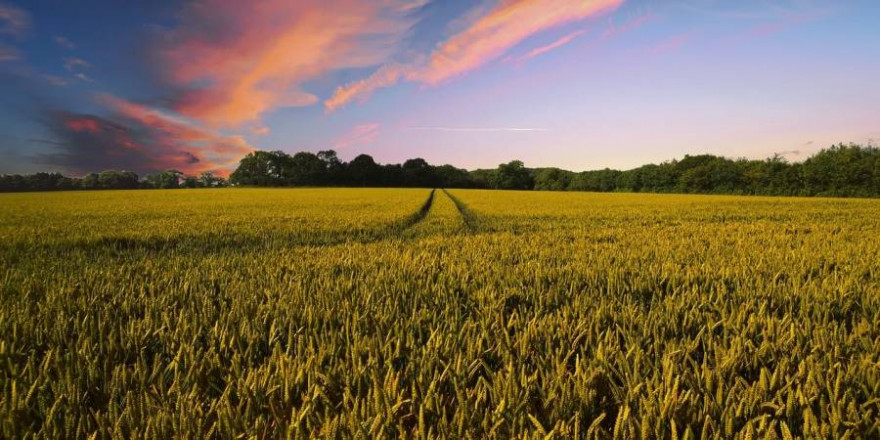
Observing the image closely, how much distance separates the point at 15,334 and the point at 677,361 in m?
3.65

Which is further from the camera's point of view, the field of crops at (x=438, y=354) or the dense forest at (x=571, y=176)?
the dense forest at (x=571, y=176)

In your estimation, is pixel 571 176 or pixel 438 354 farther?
pixel 571 176

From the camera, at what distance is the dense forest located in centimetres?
7412

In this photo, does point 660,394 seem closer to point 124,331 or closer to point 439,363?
point 439,363

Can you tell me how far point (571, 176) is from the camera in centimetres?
13312

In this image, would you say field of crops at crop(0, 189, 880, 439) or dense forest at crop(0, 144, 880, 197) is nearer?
field of crops at crop(0, 189, 880, 439)

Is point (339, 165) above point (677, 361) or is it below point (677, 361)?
above

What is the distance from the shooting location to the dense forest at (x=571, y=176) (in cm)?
7412

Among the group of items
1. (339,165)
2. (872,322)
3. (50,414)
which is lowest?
(872,322)

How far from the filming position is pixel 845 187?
7044cm

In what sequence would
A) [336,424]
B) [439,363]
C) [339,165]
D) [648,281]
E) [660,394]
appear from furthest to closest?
1. [339,165]
2. [648,281]
3. [439,363]
4. [660,394]
5. [336,424]

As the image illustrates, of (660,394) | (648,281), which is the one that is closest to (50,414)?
(660,394)

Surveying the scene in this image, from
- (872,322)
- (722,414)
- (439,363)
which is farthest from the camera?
(872,322)

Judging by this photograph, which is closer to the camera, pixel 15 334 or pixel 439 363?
pixel 439 363
